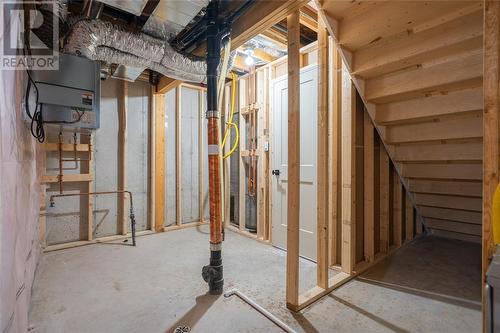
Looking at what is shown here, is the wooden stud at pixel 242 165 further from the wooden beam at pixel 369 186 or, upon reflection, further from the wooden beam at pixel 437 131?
the wooden beam at pixel 437 131

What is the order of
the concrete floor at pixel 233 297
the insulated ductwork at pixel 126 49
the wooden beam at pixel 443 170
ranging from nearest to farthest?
the concrete floor at pixel 233 297, the insulated ductwork at pixel 126 49, the wooden beam at pixel 443 170

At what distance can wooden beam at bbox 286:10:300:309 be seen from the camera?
1757 mm

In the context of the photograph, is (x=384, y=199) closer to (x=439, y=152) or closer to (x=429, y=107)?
(x=439, y=152)

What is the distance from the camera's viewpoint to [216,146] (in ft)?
6.64

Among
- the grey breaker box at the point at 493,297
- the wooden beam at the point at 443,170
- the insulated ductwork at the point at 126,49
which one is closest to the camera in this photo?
the grey breaker box at the point at 493,297

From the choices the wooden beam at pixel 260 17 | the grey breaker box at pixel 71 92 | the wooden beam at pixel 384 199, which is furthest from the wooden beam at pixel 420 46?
the grey breaker box at pixel 71 92

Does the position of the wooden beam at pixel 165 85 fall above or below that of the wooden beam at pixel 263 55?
below

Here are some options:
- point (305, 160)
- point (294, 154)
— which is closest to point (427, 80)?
point (294, 154)

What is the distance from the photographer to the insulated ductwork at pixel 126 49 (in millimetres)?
1837

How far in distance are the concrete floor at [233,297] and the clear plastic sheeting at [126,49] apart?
6.08 feet

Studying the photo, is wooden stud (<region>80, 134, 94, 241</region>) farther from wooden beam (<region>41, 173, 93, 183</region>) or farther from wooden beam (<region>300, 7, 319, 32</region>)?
wooden beam (<region>300, 7, 319, 32</region>)

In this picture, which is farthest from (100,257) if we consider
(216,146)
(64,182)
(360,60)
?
(360,60)

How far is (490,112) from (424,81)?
1004mm

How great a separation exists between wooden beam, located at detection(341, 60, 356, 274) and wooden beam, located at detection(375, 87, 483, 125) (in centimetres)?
29
